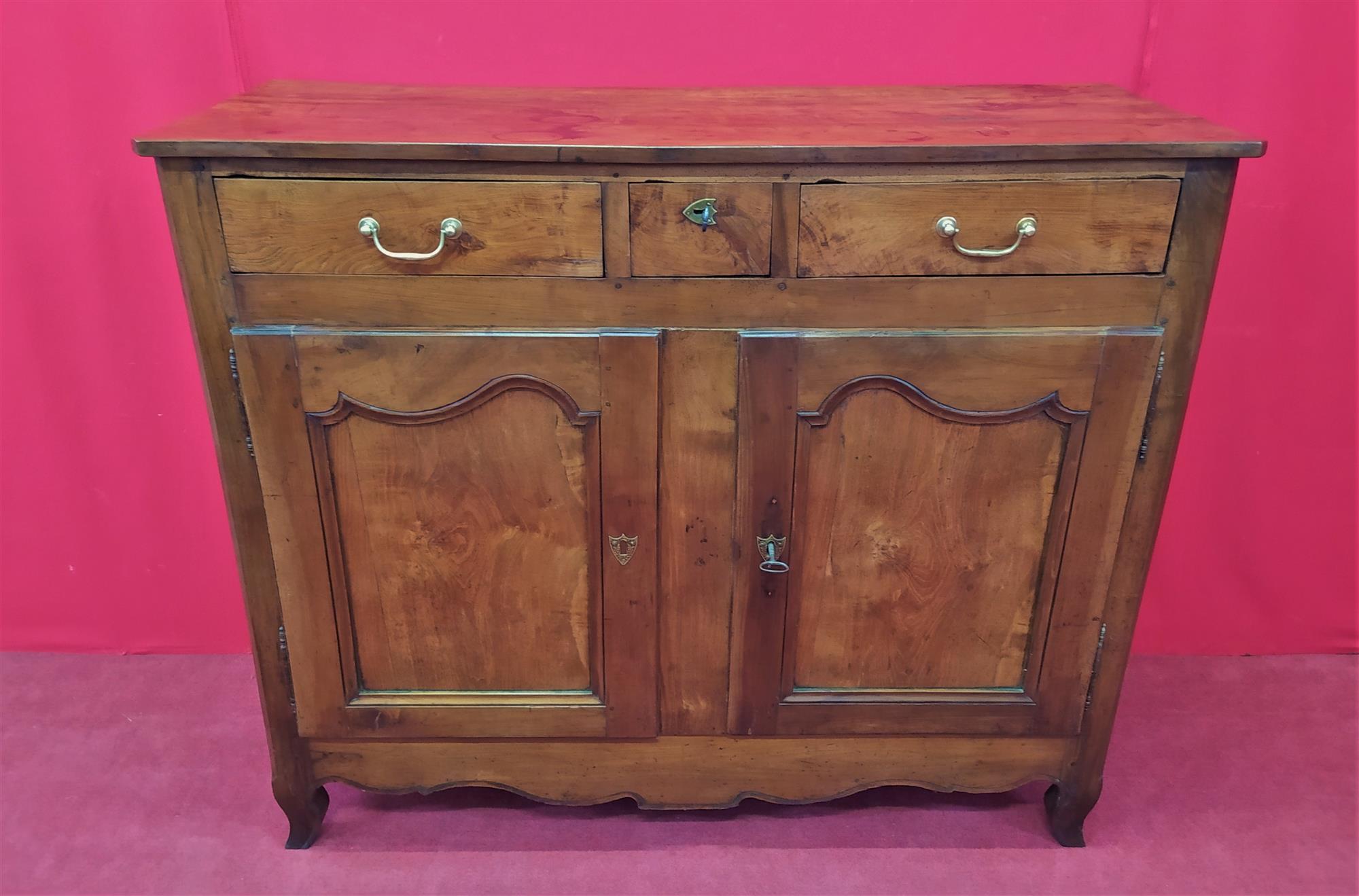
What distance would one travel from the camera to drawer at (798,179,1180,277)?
1349 mm

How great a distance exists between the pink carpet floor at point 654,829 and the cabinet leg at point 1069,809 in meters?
0.03

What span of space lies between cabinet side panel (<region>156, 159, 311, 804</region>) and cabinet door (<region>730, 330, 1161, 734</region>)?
695 mm

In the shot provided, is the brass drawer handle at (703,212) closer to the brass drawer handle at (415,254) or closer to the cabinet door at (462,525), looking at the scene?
the cabinet door at (462,525)

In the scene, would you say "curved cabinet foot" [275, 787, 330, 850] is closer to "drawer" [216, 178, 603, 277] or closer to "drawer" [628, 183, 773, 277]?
"drawer" [216, 178, 603, 277]

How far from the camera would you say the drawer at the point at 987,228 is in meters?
1.35

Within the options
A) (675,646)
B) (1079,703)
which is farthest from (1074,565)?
(675,646)

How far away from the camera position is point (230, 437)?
148cm

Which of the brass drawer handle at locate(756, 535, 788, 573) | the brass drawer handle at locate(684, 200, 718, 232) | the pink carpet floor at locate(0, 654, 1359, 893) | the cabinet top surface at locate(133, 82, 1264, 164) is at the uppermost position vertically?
the cabinet top surface at locate(133, 82, 1264, 164)

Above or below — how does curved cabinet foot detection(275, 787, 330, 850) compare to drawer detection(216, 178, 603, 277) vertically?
below

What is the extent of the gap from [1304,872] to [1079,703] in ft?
1.66

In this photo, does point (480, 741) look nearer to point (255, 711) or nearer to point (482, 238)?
point (255, 711)

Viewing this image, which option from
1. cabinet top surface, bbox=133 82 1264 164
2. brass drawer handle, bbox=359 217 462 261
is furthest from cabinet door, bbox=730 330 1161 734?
brass drawer handle, bbox=359 217 462 261

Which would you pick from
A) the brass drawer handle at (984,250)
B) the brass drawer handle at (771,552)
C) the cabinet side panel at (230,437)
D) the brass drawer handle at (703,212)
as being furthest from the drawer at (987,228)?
the cabinet side panel at (230,437)

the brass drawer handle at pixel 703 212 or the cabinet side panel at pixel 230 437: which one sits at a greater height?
the brass drawer handle at pixel 703 212
